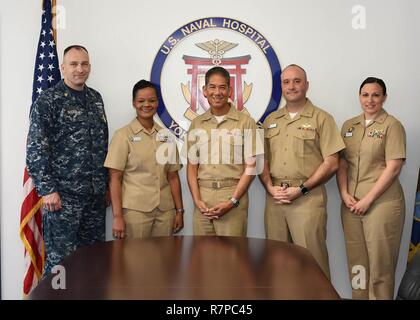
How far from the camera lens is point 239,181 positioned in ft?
10.0

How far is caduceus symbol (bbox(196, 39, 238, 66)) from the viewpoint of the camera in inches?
144

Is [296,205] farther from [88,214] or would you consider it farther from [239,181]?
[88,214]

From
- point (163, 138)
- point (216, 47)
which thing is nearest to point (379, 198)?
point (163, 138)

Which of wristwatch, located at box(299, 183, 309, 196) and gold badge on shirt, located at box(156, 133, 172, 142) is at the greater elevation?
gold badge on shirt, located at box(156, 133, 172, 142)

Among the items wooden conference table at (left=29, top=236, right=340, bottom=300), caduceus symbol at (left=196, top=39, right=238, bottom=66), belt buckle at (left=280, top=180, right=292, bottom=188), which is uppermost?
caduceus symbol at (left=196, top=39, right=238, bottom=66)

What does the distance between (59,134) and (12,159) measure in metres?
0.91

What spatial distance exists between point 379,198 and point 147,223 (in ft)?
5.41

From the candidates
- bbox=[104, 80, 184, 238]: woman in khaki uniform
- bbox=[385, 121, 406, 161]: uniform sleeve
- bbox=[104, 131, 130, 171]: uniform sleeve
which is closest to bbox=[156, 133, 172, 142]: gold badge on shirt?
bbox=[104, 80, 184, 238]: woman in khaki uniform

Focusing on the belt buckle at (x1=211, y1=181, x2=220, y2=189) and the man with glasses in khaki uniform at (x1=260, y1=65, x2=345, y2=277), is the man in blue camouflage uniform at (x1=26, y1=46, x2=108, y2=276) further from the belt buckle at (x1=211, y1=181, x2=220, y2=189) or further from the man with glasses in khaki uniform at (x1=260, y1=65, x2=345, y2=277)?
the man with glasses in khaki uniform at (x1=260, y1=65, x2=345, y2=277)

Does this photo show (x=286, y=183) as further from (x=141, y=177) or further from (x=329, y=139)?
(x=141, y=177)

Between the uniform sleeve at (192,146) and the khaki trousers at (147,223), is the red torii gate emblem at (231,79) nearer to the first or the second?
the uniform sleeve at (192,146)

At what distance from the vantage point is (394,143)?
121 inches

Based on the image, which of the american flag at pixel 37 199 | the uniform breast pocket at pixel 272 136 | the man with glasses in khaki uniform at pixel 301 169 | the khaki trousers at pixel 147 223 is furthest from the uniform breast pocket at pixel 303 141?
the american flag at pixel 37 199

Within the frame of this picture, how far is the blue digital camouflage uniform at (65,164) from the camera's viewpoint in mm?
2861
